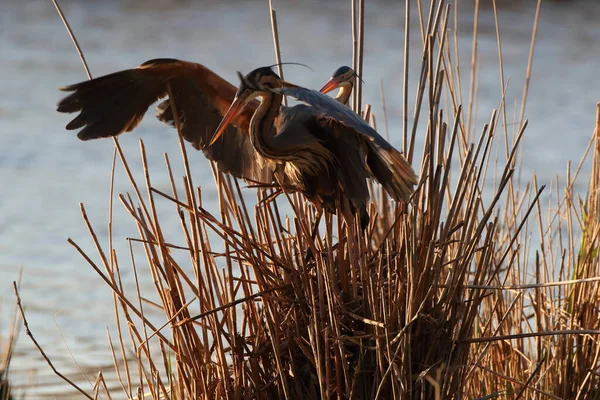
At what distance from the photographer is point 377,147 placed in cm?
198

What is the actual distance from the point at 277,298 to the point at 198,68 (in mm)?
562

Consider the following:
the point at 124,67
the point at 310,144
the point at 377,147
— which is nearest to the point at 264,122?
the point at 310,144

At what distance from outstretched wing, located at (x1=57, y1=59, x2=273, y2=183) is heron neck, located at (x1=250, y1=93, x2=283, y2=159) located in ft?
0.48

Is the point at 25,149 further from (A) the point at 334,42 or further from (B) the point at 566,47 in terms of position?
(B) the point at 566,47

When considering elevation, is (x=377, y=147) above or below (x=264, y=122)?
below

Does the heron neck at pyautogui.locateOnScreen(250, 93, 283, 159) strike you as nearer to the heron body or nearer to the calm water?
the heron body

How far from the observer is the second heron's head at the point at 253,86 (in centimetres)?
216

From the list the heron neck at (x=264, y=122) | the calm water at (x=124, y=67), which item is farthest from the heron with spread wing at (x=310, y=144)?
the calm water at (x=124, y=67)

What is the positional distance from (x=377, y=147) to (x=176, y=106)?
0.64 meters

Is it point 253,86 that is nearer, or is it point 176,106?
point 253,86

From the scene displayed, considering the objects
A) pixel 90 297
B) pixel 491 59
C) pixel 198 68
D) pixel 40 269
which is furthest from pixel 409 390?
pixel 491 59

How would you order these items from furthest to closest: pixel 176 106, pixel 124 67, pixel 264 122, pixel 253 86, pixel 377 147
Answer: pixel 124 67, pixel 176 106, pixel 264 122, pixel 253 86, pixel 377 147

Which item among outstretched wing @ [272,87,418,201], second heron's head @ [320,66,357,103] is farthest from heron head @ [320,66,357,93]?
outstretched wing @ [272,87,418,201]

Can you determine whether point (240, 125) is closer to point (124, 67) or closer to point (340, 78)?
point (340, 78)
